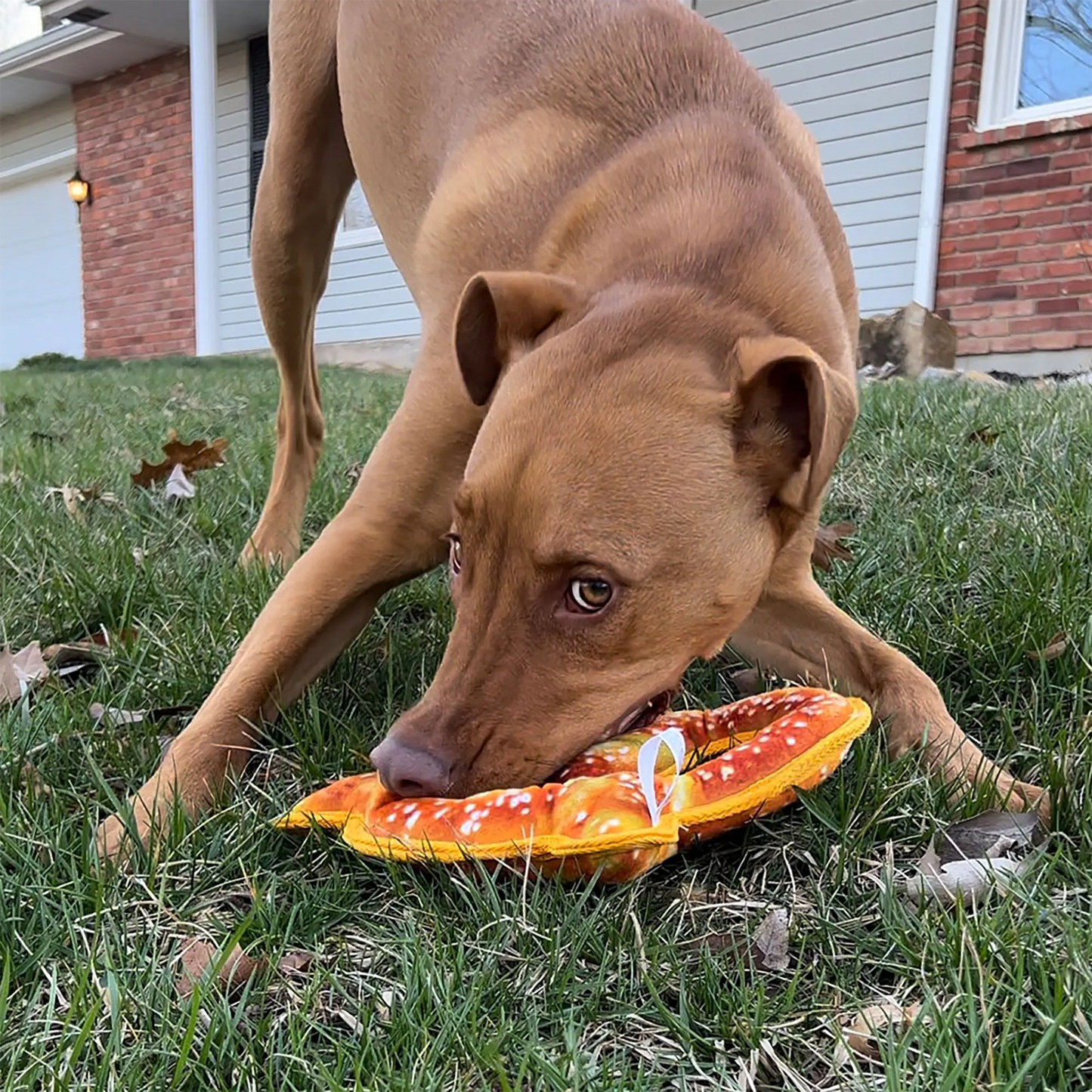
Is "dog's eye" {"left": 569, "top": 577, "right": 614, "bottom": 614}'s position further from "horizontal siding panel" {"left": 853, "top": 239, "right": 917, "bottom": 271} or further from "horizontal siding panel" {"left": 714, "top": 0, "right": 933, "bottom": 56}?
"horizontal siding panel" {"left": 714, "top": 0, "right": 933, "bottom": 56}

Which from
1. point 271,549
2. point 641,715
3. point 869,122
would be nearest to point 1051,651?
point 641,715

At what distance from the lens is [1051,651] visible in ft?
8.38

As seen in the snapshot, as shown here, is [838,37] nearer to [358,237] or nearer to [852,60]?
[852,60]

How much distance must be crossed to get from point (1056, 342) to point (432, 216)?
669cm

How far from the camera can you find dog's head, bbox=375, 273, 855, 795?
1.95 meters

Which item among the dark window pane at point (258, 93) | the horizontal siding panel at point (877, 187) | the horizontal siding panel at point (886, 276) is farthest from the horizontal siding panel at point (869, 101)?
the dark window pane at point (258, 93)

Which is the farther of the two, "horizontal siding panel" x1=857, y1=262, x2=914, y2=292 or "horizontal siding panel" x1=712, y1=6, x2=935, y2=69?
"horizontal siding panel" x1=857, y1=262, x2=914, y2=292

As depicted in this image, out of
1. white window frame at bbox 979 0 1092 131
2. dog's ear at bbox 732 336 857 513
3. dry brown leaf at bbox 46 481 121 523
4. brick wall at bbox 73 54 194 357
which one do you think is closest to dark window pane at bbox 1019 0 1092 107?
white window frame at bbox 979 0 1092 131

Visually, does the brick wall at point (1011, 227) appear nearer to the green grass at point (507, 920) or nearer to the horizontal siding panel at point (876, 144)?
the horizontal siding panel at point (876, 144)

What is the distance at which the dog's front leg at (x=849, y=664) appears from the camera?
2.27 metres

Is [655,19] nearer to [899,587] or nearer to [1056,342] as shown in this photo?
[899,587]

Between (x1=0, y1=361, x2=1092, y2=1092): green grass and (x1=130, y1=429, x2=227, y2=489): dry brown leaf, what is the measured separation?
1.30m

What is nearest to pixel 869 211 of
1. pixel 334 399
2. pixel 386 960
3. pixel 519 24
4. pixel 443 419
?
pixel 334 399

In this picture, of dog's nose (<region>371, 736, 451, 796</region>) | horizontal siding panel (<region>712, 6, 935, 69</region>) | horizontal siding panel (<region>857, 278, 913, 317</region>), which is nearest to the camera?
dog's nose (<region>371, 736, 451, 796</region>)
